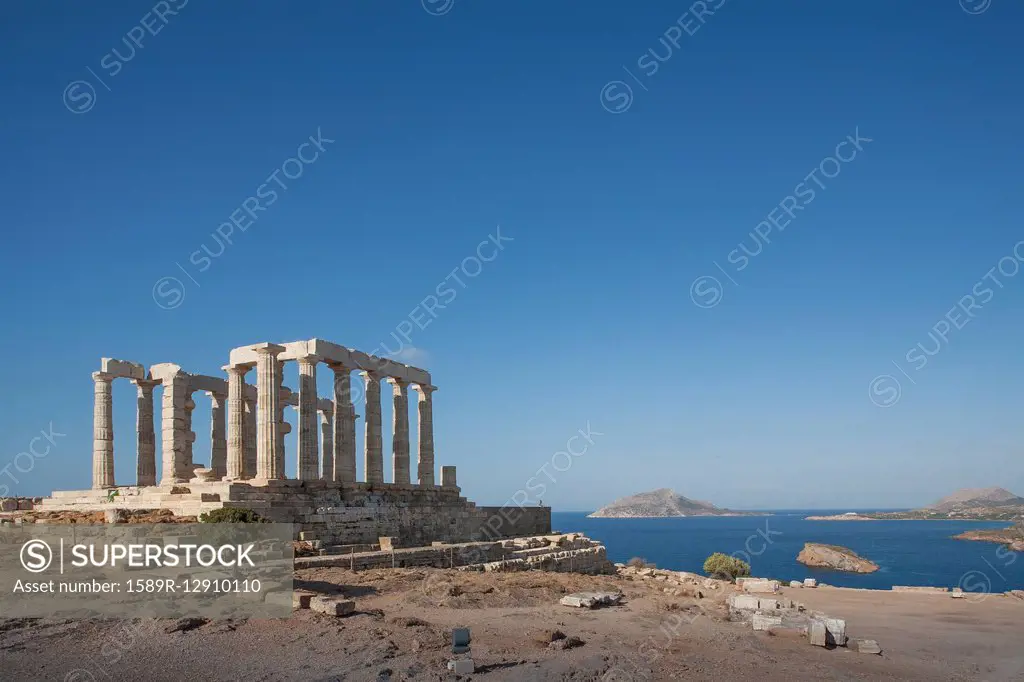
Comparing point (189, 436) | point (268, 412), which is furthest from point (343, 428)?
point (189, 436)

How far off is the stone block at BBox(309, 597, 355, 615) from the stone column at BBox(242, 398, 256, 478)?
1850cm

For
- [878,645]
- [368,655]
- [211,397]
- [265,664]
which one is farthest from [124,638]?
[211,397]

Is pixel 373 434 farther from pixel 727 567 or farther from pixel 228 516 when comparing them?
pixel 727 567

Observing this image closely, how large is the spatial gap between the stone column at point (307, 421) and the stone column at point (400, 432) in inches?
226

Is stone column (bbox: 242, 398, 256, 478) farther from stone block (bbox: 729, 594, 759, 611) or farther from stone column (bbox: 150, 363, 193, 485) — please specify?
stone block (bbox: 729, 594, 759, 611)

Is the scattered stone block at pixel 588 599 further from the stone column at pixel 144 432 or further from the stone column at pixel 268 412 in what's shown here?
the stone column at pixel 144 432

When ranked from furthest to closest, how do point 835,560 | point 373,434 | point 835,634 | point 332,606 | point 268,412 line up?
point 835,560 → point 373,434 → point 268,412 → point 835,634 → point 332,606

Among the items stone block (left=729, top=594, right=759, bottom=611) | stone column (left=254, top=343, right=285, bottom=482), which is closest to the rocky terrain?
stone block (left=729, top=594, right=759, bottom=611)

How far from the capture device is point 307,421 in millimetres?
34812

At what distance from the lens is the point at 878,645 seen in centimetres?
1905

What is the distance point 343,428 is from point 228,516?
1243 centimetres

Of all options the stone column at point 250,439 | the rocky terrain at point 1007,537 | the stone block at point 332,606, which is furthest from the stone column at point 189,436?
the rocky terrain at point 1007,537

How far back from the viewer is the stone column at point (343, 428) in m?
36.0

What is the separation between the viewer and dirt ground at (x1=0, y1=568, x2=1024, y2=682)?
14289 mm
